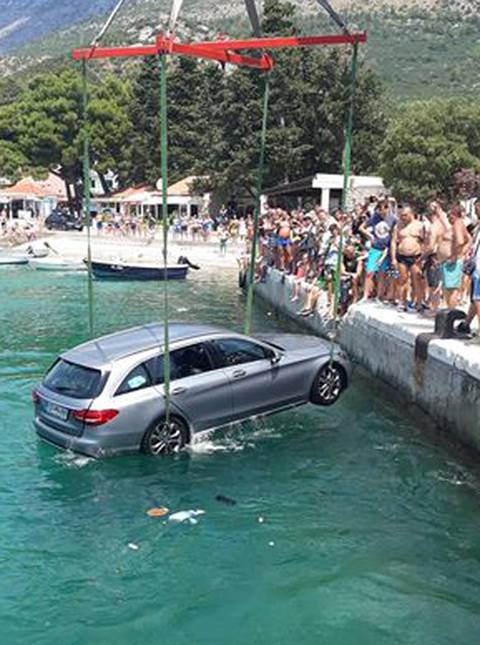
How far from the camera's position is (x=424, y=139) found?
56594mm

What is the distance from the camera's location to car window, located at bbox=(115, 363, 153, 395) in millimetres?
10445

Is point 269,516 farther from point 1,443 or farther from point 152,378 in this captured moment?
point 1,443

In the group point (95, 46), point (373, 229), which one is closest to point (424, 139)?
point (373, 229)

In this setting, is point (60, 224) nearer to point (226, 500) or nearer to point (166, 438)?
point (166, 438)

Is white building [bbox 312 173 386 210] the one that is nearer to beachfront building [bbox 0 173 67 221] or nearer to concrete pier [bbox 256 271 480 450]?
concrete pier [bbox 256 271 480 450]

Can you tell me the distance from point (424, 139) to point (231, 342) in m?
48.5

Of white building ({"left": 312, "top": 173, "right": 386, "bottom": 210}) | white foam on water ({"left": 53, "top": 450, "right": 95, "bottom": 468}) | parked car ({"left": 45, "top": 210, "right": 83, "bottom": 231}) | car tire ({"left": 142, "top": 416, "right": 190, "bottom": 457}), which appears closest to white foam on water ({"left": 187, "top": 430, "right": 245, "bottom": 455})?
car tire ({"left": 142, "top": 416, "right": 190, "bottom": 457})

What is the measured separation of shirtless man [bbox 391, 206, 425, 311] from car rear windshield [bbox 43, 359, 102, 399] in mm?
6814

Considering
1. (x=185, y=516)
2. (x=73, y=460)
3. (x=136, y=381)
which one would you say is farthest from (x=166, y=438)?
(x=185, y=516)

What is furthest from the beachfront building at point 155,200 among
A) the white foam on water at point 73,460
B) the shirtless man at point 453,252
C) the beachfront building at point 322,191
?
the white foam on water at point 73,460

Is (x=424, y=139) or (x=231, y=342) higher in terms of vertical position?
(x=424, y=139)

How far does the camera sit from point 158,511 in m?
9.44

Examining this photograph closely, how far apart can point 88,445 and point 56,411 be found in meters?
0.72

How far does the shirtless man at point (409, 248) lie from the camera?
48.3 ft
